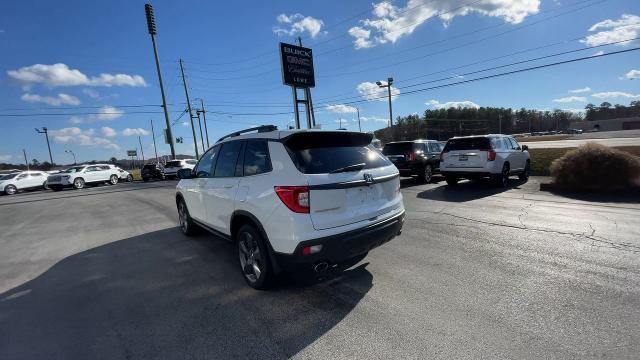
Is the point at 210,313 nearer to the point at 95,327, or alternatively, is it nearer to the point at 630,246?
the point at 95,327

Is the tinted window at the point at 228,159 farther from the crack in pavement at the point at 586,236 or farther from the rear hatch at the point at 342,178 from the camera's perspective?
the crack in pavement at the point at 586,236

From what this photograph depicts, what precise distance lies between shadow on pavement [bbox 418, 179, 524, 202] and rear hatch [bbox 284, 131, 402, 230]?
5678 mm

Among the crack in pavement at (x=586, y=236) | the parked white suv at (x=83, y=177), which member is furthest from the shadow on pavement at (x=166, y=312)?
the parked white suv at (x=83, y=177)

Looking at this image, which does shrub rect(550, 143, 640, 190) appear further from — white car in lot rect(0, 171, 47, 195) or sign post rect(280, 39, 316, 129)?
white car in lot rect(0, 171, 47, 195)

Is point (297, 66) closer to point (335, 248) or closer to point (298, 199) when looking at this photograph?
point (298, 199)

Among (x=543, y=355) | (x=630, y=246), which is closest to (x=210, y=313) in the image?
(x=543, y=355)

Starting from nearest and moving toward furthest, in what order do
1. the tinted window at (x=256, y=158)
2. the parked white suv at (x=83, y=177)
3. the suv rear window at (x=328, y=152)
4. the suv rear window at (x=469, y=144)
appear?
the suv rear window at (x=328, y=152) → the tinted window at (x=256, y=158) → the suv rear window at (x=469, y=144) → the parked white suv at (x=83, y=177)

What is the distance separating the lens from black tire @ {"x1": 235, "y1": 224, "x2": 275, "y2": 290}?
349 cm

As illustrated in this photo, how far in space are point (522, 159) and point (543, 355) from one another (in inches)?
433

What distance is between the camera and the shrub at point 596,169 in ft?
27.3

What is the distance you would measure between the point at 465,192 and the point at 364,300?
7.70 metres

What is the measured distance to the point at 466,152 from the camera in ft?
34.3

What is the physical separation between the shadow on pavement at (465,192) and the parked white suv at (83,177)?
25088 mm

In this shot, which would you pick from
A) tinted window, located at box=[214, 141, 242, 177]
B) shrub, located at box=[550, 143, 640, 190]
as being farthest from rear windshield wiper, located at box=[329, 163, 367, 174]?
shrub, located at box=[550, 143, 640, 190]
